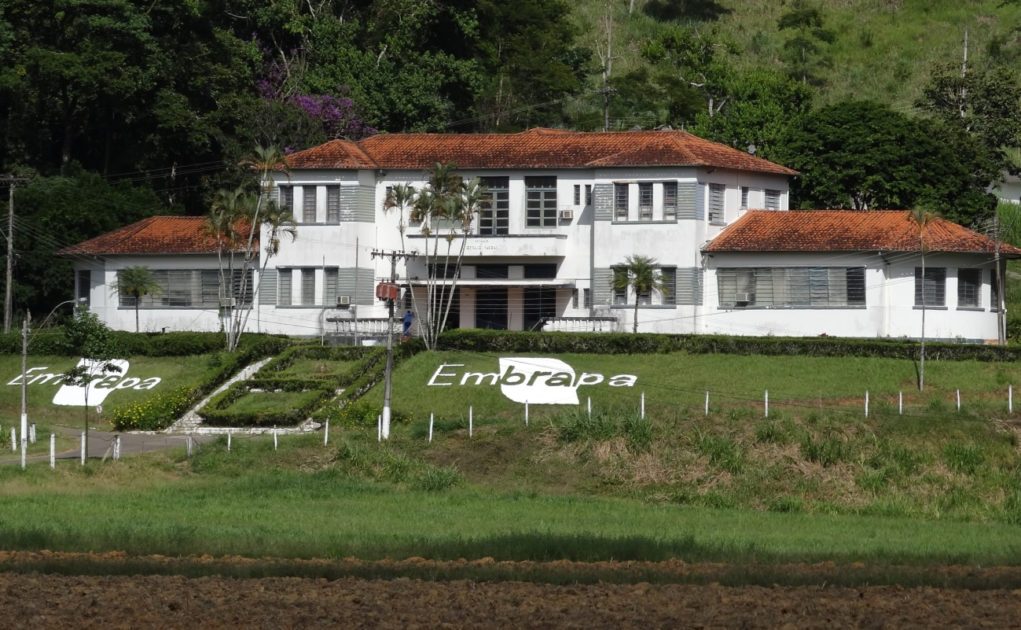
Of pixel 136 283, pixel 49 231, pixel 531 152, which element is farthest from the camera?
pixel 49 231

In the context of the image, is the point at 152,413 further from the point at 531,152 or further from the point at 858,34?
the point at 858,34

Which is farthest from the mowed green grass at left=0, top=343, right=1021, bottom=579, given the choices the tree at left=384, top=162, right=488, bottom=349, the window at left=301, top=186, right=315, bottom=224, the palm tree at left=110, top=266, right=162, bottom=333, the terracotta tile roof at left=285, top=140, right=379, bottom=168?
the palm tree at left=110, top=266, right=162, bottom=333

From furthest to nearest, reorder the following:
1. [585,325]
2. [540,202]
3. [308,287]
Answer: [308,287] → [540,202] → [585,325]

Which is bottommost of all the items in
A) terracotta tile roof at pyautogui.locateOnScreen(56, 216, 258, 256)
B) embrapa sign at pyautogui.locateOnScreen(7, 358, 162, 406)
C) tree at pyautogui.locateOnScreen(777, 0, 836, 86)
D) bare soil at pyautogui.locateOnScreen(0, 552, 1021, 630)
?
bare soil at pyautogui.locateOnScreen(0, 552, 1021, 630)

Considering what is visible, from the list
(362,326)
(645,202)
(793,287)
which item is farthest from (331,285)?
A: (793,287)

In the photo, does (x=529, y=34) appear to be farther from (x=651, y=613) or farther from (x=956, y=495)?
(x=651, y=613)

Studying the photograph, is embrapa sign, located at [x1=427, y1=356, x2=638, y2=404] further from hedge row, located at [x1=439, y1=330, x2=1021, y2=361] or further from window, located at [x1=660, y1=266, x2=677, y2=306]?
window, located at [x1=660, y1=266, x2=677, y2=306]

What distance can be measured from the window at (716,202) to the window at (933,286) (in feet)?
27.7

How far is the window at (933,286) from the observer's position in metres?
66.7

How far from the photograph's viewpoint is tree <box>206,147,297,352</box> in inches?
2731

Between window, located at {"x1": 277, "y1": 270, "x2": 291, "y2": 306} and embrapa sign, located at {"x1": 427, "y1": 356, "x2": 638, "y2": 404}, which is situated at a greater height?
window, located at {"x1": 277, "y1": 270, "x2": 291, "y2": 306}

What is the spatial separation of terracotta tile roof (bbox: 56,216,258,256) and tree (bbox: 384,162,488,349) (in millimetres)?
7457

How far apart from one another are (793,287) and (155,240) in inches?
1087

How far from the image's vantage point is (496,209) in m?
72.1
